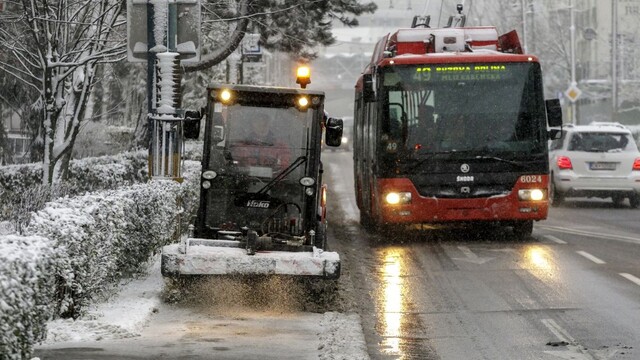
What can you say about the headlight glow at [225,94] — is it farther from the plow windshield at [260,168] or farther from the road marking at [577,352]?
the road marking at [577,352]

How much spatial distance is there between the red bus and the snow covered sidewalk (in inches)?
269

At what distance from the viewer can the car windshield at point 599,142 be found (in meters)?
27.4

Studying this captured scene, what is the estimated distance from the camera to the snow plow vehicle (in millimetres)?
13547

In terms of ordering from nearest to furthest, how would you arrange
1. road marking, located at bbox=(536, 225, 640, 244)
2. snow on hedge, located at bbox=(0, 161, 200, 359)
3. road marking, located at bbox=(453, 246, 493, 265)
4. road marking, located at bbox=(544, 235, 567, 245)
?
snow on hedge, located at bbox=(0, 161, 200, 359)
road marking, located at bbox=(453, 246, 493, 265)
road marking, located at bbox=(544, 235, 567, 245)
road marking, located at bbox=(536, 225, 640, 244)

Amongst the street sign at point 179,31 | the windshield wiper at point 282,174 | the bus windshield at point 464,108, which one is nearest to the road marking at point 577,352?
the windshield wiper at point 282,174

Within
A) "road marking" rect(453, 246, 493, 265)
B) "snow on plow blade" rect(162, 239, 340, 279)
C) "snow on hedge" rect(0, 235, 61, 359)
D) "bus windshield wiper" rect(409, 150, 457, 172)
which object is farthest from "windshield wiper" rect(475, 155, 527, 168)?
"snow on hedge" rect(0, 235, 61, 359)

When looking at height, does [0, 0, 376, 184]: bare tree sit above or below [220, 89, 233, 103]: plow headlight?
above

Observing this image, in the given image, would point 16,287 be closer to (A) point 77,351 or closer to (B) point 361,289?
(A) point 77,351

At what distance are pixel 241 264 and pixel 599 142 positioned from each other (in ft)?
56.5

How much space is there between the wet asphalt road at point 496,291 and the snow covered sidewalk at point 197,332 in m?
0.37

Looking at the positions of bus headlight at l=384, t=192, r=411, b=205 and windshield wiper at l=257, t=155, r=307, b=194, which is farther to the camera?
bus headlight at l=384, t=192, r=411, b=205

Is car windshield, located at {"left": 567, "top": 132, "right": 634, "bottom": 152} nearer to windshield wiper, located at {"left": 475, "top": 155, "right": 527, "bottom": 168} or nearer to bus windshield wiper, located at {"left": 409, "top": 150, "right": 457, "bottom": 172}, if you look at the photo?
windshield wiper, located at {"left": 475, "top": 155, "right": 527, "bottom": 168}

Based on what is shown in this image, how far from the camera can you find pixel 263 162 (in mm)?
13812

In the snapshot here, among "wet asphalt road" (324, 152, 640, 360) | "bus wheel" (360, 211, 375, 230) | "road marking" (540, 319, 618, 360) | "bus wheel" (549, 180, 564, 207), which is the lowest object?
"road marking" (540, 319, 618, 360)
